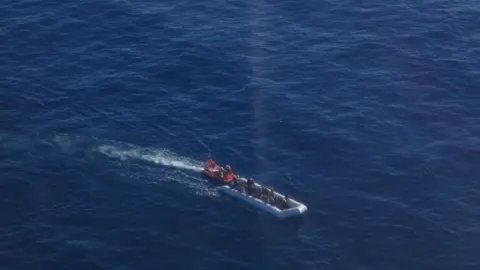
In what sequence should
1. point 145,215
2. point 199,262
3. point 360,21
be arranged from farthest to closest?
point 360,21 < point 145,215 < point 199,262

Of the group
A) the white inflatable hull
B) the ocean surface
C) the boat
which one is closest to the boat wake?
the ocean surface

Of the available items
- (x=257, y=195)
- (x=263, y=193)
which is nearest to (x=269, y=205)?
(x=263, y=193)

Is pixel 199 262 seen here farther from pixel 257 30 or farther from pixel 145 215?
pixel 257 30

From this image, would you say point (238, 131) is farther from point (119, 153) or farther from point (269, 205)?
point (119, 153)

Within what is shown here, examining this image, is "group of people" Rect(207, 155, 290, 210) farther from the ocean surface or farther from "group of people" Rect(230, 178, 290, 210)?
the ocean surface

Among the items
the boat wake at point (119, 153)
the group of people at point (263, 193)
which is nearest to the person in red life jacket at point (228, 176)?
the group of people at point (263, 193)

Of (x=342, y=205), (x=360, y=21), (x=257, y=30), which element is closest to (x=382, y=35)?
Answer: (x=360, y=21)
